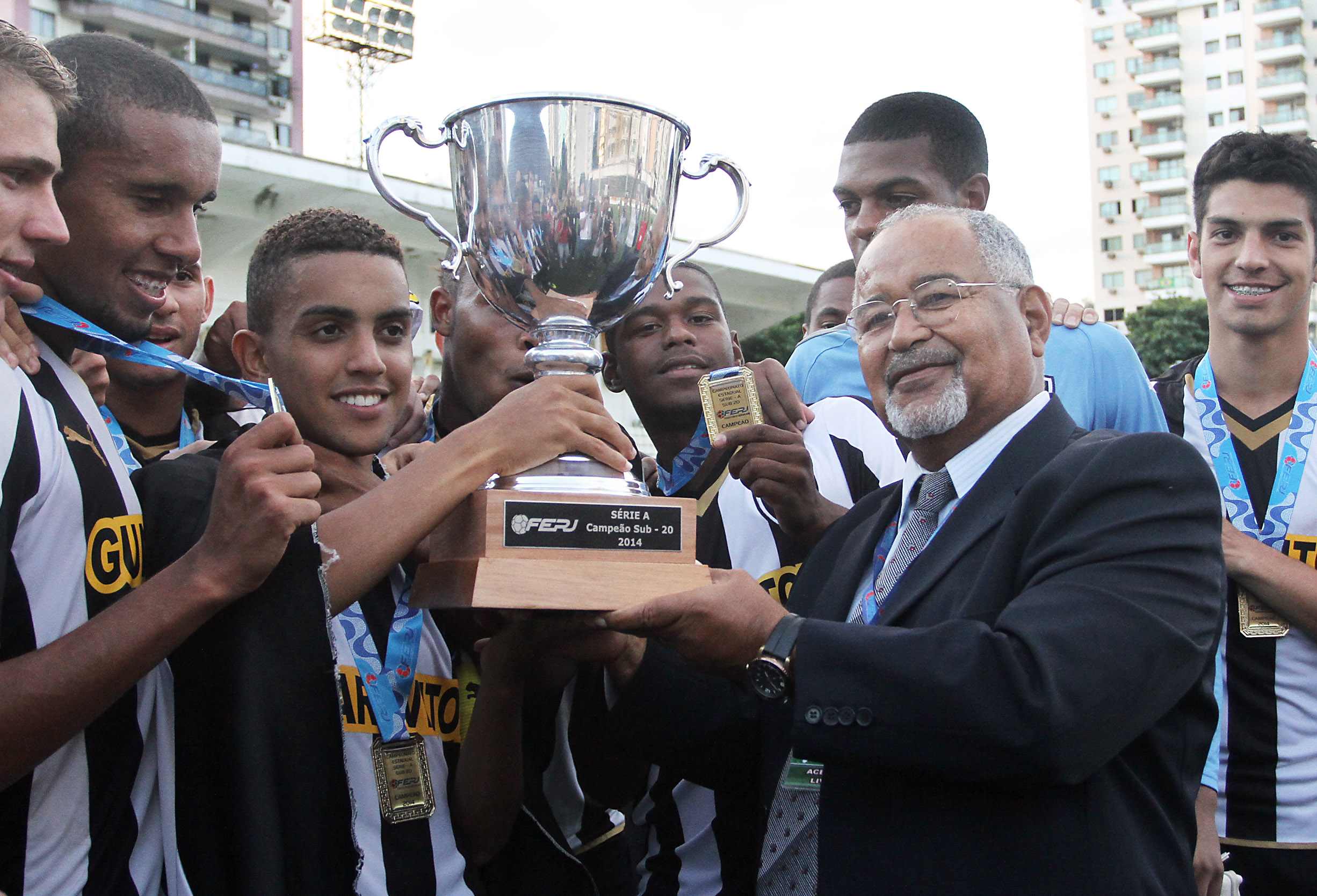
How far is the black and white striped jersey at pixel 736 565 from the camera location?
2.85 m

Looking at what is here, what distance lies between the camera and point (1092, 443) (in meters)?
2.23

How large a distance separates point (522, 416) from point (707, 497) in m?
1.08

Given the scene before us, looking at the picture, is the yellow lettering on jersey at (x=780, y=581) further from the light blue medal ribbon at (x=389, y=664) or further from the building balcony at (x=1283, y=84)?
the building balcony at (x=1283, y=84)

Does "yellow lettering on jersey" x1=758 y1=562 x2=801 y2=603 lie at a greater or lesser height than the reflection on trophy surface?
lesser

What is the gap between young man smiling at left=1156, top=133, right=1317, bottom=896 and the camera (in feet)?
10.5

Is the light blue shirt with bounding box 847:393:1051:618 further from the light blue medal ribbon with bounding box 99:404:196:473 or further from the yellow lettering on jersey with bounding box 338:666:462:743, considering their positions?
the light blue medal ribbon with bounding box 99:404:196:473

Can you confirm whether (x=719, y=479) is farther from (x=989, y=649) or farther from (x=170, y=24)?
(x=170, y=24)

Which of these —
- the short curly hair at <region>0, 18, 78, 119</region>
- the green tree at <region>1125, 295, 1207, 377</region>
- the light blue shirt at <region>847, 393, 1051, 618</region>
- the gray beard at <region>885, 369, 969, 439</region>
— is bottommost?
the light blue shirt at <region>847, 393, 1051, 618</region>

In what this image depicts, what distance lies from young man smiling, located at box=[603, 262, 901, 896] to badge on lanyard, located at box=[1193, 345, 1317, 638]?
966mm

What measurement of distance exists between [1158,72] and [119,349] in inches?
3175

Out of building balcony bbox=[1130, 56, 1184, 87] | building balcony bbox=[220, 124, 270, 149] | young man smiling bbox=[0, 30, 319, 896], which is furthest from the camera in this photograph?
building balcony bbox=[1130, 56, 1184, 87]

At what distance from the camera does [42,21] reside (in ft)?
124

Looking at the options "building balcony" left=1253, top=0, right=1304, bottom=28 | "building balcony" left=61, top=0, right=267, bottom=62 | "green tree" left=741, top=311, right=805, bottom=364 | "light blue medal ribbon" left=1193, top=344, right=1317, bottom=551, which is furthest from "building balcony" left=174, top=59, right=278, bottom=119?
"building balcony" left=1253, top=0, right=1304, bottom=28

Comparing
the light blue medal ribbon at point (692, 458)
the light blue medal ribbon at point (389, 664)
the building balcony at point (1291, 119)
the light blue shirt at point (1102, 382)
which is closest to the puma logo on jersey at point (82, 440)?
the light blue medal ribbon at point (389, 664)
